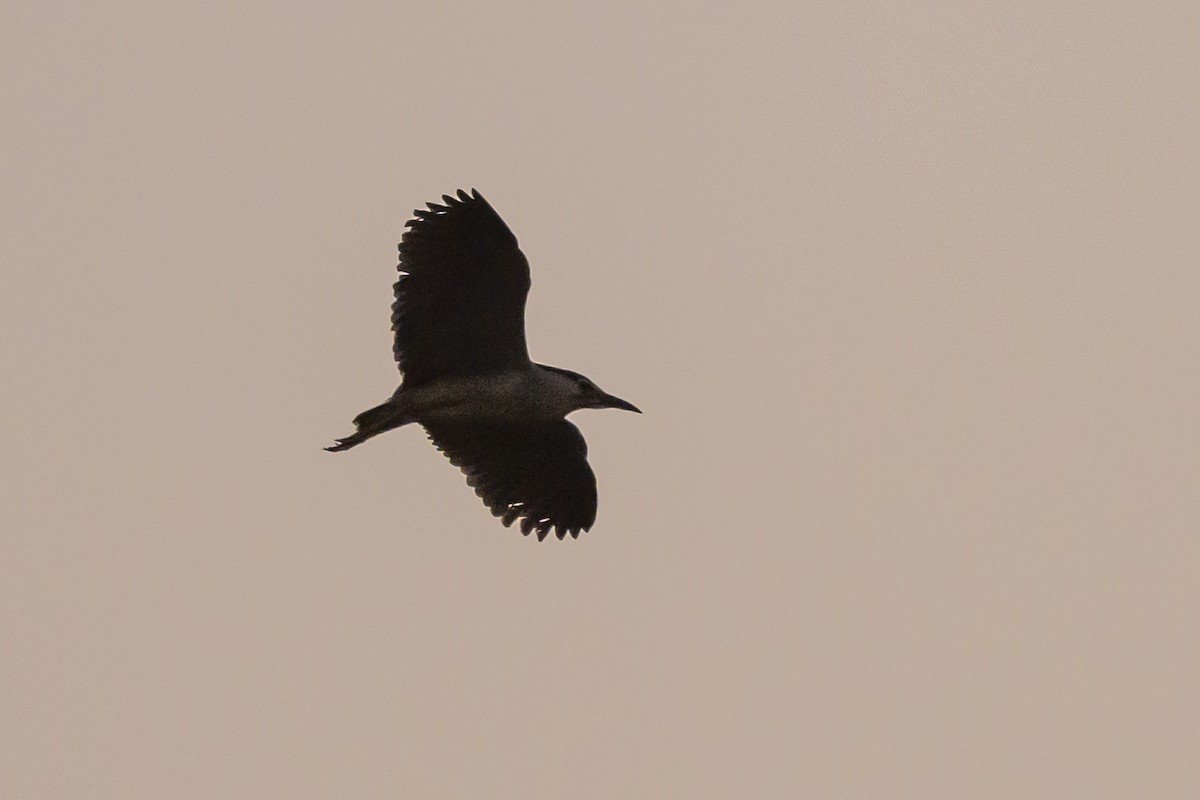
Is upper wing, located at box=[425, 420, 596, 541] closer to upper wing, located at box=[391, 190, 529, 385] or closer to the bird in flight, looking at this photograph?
the bird in flight

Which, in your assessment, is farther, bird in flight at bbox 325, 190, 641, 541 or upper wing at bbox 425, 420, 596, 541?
upper wing at bbox 425, 420, 596, 541

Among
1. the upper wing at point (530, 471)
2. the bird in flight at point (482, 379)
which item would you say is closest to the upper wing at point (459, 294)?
the bird in flight at point (482, 379)

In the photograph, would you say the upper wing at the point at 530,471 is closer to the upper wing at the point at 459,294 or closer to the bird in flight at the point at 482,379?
the bird in flight at the point at 482,379

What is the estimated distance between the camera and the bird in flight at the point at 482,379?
56.5 ft

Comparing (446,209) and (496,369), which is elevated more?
(446,209)

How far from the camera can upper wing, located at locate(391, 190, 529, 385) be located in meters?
17.1

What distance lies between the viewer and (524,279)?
680 inches

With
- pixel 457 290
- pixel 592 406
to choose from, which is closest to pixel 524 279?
pixel 457 290

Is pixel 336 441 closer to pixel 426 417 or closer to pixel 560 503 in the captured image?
pixel 426 417

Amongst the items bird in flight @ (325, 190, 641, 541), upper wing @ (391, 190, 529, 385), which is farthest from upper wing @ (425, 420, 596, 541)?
upper wing @ (391, 190, 529, 385)

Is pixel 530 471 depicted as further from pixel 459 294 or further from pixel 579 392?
pixel 459 294

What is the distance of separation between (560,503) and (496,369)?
1939mm

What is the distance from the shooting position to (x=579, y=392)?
18.4 metres

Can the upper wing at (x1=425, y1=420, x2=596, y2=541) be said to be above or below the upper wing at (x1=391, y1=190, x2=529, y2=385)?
below
